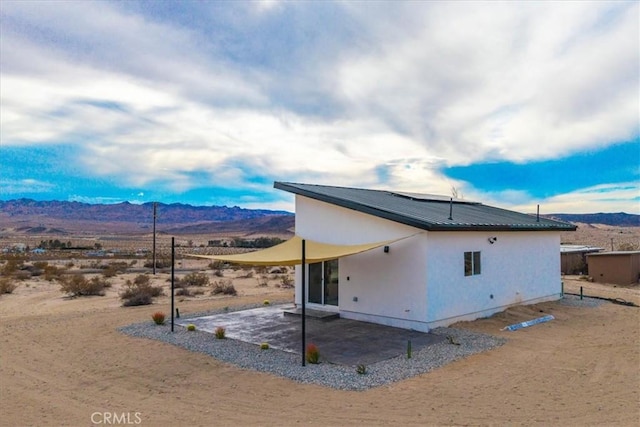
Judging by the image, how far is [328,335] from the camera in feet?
34.7

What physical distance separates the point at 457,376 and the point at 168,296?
14.1 meters

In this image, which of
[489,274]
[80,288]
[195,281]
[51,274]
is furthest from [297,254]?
[51,274]

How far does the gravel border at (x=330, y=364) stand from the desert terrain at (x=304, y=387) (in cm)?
26

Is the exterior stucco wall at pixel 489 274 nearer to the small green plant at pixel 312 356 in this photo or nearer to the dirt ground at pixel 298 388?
the dirt ground at pixel 298 388

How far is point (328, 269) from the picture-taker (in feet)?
42.5

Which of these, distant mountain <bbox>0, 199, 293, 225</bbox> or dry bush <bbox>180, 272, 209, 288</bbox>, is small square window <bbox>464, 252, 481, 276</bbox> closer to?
dry bush <bbox>180, 272, 209, 288</bbox>

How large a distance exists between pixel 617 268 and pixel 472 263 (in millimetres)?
13499

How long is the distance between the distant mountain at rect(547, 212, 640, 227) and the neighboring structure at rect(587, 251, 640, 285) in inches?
3989

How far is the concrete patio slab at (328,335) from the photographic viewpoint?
9055mm

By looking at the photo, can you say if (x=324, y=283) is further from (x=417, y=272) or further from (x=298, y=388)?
(x=298, y=388)

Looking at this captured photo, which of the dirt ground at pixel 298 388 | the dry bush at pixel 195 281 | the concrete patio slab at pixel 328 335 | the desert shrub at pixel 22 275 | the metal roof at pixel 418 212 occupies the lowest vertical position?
the dirt ground at pixel 298 388

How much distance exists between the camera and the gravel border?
24.7 feet

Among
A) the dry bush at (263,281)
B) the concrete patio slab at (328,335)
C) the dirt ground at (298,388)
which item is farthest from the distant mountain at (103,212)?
the dirt ground at (298,388)

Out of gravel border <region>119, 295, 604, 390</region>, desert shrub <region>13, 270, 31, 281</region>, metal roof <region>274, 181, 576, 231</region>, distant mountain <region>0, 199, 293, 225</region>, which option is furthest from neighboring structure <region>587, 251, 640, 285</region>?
distant mountain <region>0, 199, 293, 225</region>
